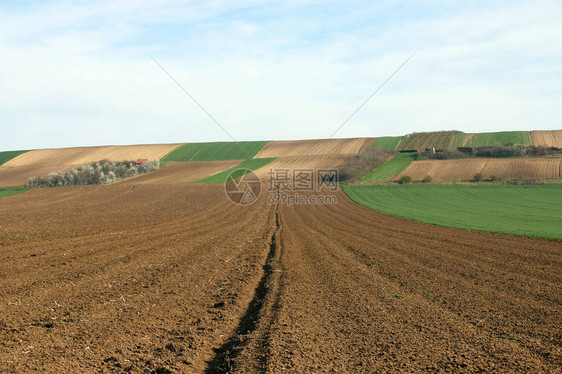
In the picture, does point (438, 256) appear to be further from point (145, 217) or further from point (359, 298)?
point (145, 217)

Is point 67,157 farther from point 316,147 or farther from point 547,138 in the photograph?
point 547,138

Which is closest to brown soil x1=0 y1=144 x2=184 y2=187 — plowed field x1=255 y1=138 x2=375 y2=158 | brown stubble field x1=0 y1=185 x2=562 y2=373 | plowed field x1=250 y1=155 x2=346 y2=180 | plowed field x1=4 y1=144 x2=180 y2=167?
plowed field x1=4 y1=144 x2=180 y2=167

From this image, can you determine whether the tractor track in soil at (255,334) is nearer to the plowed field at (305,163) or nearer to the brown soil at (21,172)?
the plowed field at (305,163)

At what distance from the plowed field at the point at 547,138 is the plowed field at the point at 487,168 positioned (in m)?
11.9

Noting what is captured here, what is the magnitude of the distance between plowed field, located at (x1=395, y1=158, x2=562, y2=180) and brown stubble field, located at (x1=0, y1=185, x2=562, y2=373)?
39.9 meters

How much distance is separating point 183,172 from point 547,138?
65.5 meters

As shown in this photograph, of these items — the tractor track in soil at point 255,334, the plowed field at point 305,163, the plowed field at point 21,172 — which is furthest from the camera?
the plowed field at point 305,163

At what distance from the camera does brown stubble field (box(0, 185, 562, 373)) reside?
6.00 metres

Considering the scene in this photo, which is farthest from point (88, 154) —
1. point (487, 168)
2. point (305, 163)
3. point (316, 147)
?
point (487, 168)

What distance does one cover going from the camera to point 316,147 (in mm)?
87688

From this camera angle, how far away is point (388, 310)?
27.2 feet

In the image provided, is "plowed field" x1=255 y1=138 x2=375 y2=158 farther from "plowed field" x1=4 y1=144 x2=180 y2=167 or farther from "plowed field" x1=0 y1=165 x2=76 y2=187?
"plowed field" x1=0 y1=165 x2=76 y2=187

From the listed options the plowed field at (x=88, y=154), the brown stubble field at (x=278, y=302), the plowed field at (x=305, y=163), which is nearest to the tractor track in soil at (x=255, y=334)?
the brown stubble field at (x=278, y=302)

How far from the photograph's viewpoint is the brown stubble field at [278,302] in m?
6.00
